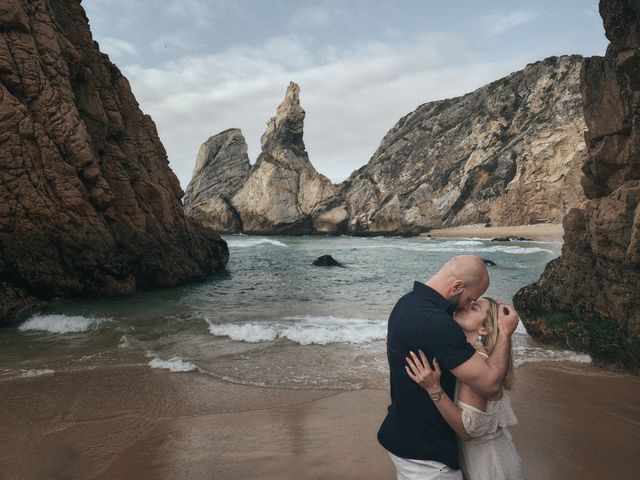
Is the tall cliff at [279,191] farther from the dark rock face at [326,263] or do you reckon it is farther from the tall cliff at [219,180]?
the dark rock face at [326,263]

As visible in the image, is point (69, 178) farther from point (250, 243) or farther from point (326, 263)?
point (250, 243)

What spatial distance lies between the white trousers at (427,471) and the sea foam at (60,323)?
9.85 metres

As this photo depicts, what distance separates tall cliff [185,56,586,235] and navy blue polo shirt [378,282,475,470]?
6774cm

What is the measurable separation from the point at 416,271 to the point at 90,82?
17716 mm

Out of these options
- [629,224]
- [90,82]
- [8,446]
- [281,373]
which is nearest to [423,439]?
[8,446]

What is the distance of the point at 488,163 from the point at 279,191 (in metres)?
37.2

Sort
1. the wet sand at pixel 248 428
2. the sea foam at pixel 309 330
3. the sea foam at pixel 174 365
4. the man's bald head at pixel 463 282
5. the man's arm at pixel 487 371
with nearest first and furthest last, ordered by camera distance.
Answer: the man's arm at pixel 487 371
the man's bald head at pixel 463 282
the wet sand at pixel 248 428
the sea foam at pixel 174 365
the sea foam at pixel 309 330

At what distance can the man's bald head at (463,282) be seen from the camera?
93.9 inches

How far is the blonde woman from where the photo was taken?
220 cm

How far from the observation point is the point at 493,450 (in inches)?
90.0

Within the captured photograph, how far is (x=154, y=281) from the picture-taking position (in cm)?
1692

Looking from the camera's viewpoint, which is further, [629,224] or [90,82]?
[90,82]

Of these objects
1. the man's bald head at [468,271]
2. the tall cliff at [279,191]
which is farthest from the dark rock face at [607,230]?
the tall cliff at [279,191]

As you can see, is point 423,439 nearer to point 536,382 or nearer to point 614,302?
point 536,382
